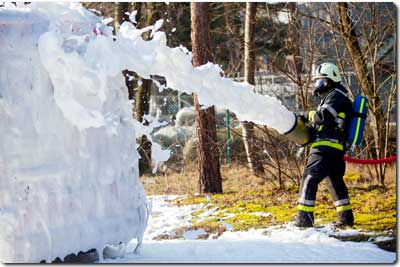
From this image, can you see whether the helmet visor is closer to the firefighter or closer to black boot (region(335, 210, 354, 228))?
the firefighter

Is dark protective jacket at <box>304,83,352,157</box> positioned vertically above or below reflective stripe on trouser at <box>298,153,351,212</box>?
above

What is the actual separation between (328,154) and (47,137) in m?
3.16

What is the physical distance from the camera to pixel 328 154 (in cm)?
774

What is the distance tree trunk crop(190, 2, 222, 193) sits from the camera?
36.7 ft

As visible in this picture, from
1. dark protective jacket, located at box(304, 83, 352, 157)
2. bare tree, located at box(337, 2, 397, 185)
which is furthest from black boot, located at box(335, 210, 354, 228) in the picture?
bare tree, located at box(337, 2, 397, 185)

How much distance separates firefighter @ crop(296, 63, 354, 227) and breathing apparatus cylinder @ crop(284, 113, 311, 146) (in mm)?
99

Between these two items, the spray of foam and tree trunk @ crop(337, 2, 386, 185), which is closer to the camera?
the spray of foam

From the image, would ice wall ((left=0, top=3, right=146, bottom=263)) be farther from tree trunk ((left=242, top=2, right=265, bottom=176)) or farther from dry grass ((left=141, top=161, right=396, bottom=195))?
tree trunk ((left=242, top=2, right=265, bottom=176))

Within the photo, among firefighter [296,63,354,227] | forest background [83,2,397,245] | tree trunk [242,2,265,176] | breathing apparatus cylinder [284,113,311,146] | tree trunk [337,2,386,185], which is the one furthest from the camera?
tree trunk [242,2,265,176]

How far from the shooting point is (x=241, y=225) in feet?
28.2

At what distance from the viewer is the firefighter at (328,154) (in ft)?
25.2

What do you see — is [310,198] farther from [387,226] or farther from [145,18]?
[145,18]

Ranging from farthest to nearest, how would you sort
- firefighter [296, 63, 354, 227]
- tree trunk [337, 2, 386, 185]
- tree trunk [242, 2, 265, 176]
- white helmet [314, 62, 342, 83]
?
tree trunk [242, 2, 265, 176], tree trunk [337, 2, 386, 185], white helmet [314, 62, 342, 83], firefighter [296, 63, 354, 227]

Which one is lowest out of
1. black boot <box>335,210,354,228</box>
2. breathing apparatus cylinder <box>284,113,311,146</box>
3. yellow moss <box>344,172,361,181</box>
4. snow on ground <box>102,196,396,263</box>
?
snow on ground <box>102,196,396,263</box>
